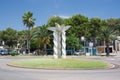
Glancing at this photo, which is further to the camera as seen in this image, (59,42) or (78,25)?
(78,25)

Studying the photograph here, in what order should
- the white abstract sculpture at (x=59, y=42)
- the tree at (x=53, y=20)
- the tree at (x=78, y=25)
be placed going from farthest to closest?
the tree at (x=53, y=20), the tree at (x=78, y=25), the white abstract sculpture at (x=59, y=42)

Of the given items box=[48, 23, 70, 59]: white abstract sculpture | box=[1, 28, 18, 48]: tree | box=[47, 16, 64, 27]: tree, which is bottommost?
box=[48, 23, 70, 59]: white abstract sculpture

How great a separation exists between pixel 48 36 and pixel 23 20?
12.2m

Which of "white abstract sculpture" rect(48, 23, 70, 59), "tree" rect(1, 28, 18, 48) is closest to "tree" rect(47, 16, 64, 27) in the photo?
"tree" rect(1, 28, 18, 48)

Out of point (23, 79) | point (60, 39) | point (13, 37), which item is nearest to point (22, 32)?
point (13, 37)

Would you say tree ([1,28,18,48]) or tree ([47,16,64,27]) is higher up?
tree ([47,16,64,27])

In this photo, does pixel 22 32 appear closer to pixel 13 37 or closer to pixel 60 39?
pixel 13 37

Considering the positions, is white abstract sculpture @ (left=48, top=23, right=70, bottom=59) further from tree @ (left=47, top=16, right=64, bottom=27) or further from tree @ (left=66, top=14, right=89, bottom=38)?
tree @ (left=47, top=16, right=64, bottom=27)

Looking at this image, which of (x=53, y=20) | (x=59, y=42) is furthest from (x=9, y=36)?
(x=59, y=42)

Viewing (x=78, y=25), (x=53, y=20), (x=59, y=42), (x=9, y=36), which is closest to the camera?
(x=59, y=42)

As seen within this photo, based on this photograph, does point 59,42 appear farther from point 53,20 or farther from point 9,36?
point 9,36

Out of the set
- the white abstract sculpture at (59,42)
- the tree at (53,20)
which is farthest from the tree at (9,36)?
the white abstract sculpture at (59,42)

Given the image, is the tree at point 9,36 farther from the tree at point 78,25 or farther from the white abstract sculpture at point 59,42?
the white abstract sculpture at point 59,42

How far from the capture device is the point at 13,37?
11175 cm
